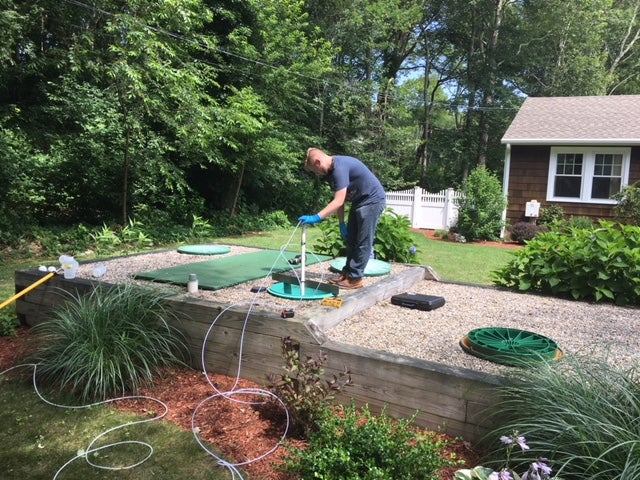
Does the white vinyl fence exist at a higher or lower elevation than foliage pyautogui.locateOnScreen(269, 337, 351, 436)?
higher

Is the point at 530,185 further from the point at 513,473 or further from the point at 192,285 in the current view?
the point at 513,473

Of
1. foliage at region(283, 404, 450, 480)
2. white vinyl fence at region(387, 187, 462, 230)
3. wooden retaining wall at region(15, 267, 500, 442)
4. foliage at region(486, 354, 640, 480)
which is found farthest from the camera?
white vinyl fence at region(387, 187, 462, 230)

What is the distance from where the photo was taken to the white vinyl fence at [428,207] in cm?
1497

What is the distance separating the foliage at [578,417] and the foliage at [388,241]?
12.0ft

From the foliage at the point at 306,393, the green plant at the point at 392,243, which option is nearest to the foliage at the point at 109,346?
the foliage at the point at 306,393

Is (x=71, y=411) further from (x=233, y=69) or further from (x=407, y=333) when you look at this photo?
(x=233, y=69)

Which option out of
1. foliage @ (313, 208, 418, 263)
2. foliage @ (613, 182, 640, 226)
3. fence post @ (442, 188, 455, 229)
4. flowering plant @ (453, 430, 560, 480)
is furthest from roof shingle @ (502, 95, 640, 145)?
flowering plant @ (453, 430, 560, 480)

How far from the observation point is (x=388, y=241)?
19.8 ft

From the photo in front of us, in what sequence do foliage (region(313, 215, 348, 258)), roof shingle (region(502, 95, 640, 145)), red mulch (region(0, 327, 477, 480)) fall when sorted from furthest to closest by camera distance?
roof shingle (region(502, 95, 640, 145)), foliage (region(313, 215, 348, 258)), red mulch (region(0, 327, 477, 480))

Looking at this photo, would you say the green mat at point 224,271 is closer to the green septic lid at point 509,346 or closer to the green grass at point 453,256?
the green grass at point 453,256

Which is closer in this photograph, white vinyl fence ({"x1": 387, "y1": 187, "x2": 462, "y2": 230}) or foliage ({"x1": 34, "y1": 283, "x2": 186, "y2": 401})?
foliage ({"x1": 34, "y1": 283, "x2": 186, "y2": 401})

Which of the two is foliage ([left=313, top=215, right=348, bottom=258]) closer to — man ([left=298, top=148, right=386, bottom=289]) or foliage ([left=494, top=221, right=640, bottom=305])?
man ([left=298, top=148, right=386, bottom=289])

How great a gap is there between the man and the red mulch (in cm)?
169

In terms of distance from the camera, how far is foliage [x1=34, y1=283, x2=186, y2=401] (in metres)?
3.04
